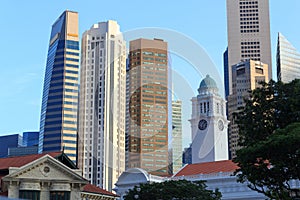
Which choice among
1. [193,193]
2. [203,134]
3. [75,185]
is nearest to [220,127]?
[203,134]

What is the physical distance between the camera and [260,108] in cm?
5375

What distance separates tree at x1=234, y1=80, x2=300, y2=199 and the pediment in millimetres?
20518

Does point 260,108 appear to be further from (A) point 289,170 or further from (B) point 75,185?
(B) point 75,185

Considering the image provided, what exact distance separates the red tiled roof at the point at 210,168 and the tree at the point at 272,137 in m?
60.4

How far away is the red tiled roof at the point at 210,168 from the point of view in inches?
4591

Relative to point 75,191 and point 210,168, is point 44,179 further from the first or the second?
point 210,168

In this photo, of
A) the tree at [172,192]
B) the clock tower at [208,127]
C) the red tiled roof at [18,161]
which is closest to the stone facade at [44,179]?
the red tiled roof at [18,161]

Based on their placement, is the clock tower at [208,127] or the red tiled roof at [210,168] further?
the clock tower at [208,127]

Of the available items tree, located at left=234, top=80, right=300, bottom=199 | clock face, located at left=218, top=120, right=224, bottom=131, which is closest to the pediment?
tree, located at left=234, top=80, right=300, bottom=199

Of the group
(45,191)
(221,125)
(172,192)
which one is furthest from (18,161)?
(221,125)

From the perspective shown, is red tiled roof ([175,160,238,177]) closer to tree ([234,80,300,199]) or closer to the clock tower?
the clock tower

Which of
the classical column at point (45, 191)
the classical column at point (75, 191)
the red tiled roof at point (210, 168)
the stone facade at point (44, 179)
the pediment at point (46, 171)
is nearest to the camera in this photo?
the stone facade at point (44, 179)

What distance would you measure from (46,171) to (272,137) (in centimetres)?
2805

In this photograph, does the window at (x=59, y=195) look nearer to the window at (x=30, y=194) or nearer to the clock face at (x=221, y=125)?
the window at (x=30, y=194)
